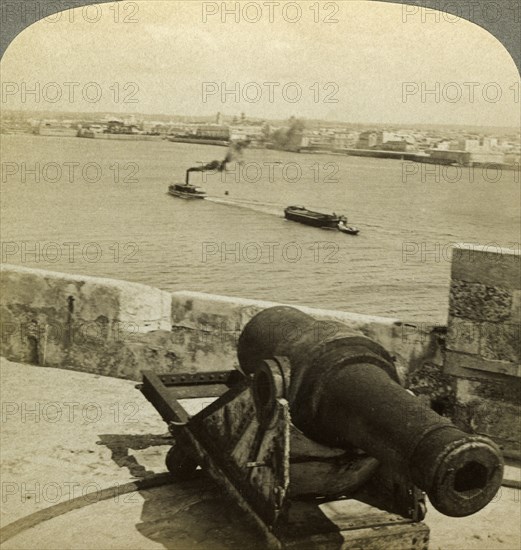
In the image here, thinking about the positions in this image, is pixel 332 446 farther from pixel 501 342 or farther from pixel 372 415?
pixel 501 342

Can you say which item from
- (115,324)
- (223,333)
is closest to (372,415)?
(223,333)

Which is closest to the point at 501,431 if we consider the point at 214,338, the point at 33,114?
the point at 214,338

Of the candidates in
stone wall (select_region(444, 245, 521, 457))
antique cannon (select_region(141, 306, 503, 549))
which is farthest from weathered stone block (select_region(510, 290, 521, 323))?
antique cannon (select_region(141, 306, 503, 549))

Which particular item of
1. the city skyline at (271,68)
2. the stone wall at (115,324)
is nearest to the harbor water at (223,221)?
the city skyline at (271,68)

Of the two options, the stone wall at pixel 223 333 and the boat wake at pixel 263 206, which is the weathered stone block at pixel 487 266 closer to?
the stone wall at pixel 223 333

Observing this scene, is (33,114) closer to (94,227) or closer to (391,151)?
(94,227)

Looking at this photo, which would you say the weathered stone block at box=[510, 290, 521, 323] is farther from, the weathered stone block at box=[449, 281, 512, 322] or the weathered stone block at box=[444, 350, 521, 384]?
the weathered stone block at box=[444, 350, 521, 384]
